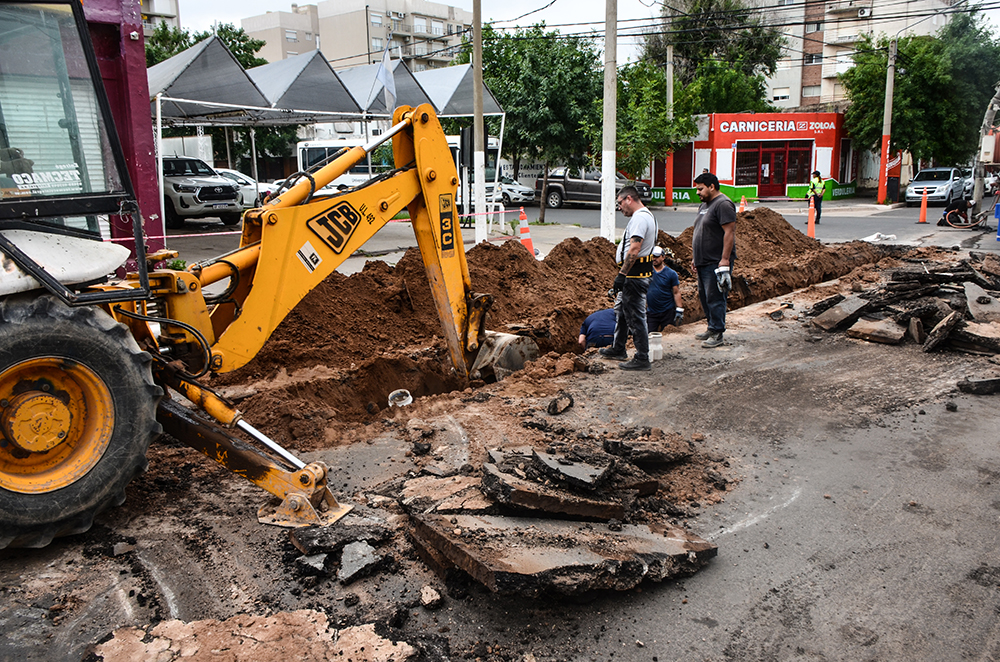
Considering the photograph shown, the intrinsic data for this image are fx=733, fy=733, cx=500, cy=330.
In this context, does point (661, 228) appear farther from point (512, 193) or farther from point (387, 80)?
point (512, 193)

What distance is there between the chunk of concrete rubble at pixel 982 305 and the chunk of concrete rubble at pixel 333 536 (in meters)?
7.77

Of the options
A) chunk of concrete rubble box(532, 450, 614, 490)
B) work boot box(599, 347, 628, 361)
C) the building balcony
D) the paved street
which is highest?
the building balcony

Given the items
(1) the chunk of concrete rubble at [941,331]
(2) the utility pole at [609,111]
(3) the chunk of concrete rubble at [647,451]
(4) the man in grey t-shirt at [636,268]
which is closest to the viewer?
(3) the chunk of concrete rubble at [647,451]

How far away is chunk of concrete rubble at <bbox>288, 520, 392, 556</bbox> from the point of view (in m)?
3.89

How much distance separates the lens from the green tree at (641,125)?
1086 inches

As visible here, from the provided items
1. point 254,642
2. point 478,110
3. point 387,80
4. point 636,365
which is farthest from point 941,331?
point 387,80

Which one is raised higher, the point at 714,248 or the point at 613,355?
the point at 714,248

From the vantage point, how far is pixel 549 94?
23641mm

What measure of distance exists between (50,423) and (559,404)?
150 inches

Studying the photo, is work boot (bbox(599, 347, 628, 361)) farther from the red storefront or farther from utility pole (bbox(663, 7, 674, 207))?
the red storefront

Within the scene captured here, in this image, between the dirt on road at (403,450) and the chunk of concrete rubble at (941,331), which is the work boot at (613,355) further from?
the chunk of concrete rubble at (941,331)

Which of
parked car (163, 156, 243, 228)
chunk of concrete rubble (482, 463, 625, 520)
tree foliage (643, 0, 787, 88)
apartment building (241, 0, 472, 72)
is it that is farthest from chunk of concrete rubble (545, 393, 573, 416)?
apartment building (241, 0, 472, 72)

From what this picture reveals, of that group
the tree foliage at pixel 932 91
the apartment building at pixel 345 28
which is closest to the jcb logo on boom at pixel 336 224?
the tree foliage at pixel 932 91

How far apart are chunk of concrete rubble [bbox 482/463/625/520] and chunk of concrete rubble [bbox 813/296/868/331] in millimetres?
5990
